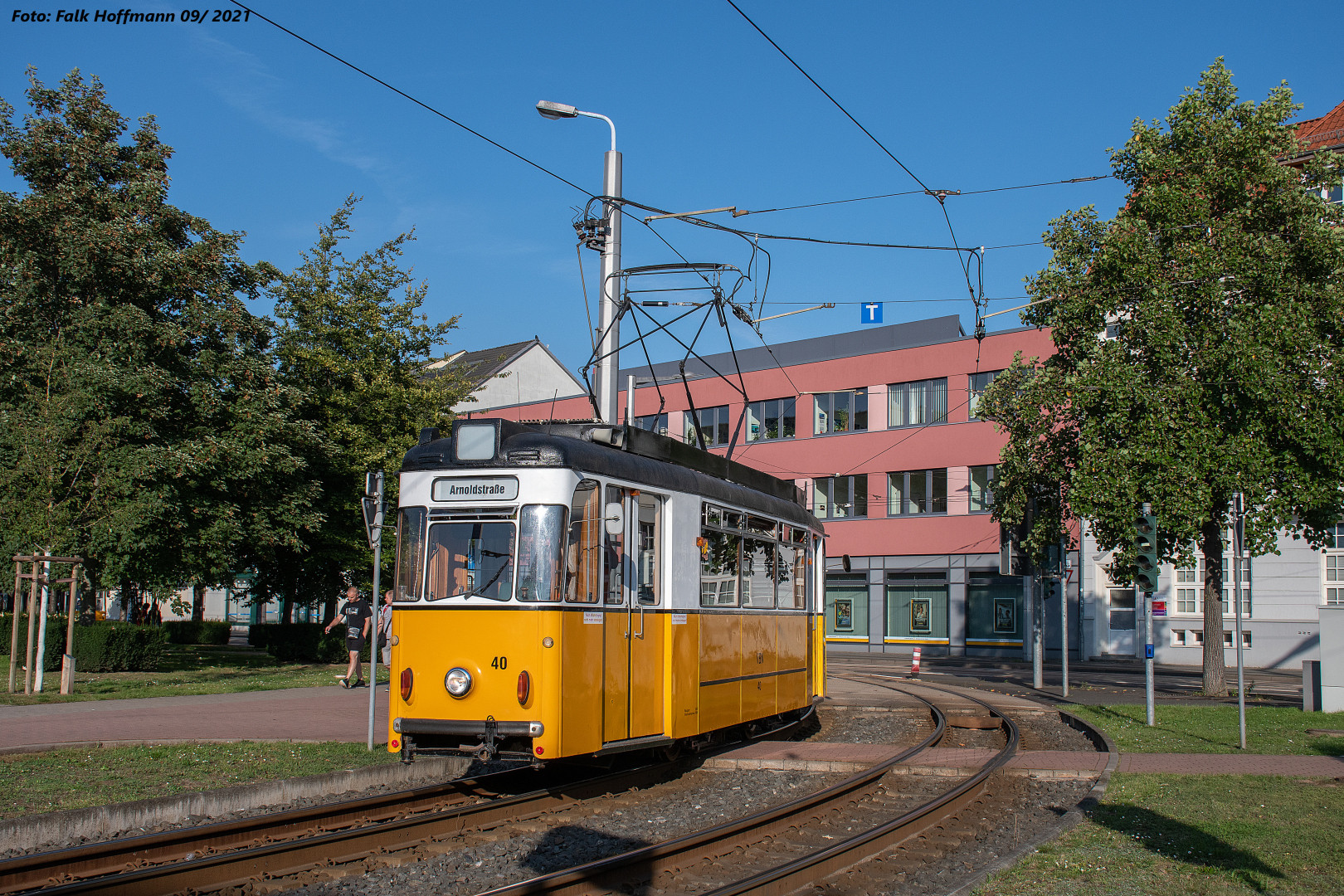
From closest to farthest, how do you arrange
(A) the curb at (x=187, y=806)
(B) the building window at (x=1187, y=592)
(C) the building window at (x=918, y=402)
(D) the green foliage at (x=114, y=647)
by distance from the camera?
(A) the curb at (x=187, y=806) < (D) the green foliage at (x=114, y=647) < (B) the building window at (x=1187, y=592) < (C) the building window at (x=918, y=402)

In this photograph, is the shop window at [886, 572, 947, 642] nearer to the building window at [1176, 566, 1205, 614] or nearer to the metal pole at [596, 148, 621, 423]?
the building window at [1176, 566, 1205, 614]

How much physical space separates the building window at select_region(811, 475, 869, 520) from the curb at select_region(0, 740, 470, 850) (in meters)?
30.5

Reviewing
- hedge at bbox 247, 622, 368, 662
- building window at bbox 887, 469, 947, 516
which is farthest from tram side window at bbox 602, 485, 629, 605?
building window at bbox 887, 469, 947, 516

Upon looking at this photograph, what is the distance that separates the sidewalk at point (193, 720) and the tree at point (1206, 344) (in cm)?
1256

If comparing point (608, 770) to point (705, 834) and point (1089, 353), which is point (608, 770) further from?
point (1089, 353)

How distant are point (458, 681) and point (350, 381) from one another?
1929cm

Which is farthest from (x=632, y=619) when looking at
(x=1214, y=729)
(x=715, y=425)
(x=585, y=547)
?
(x=715, y=425)

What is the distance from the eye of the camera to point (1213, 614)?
1970 cm

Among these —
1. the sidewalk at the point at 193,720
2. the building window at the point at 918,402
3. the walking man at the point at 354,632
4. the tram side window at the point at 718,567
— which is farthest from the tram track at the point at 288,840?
the building window at the point at 918,402

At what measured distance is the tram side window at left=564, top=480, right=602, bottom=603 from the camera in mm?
8719

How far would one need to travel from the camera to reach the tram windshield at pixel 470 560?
8680 millimetres

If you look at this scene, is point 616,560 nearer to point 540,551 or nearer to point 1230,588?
point 540,551

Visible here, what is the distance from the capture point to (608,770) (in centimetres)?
1029

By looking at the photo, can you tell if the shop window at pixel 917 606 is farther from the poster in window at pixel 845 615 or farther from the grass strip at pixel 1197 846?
the grass strip at pixel 1197 846
